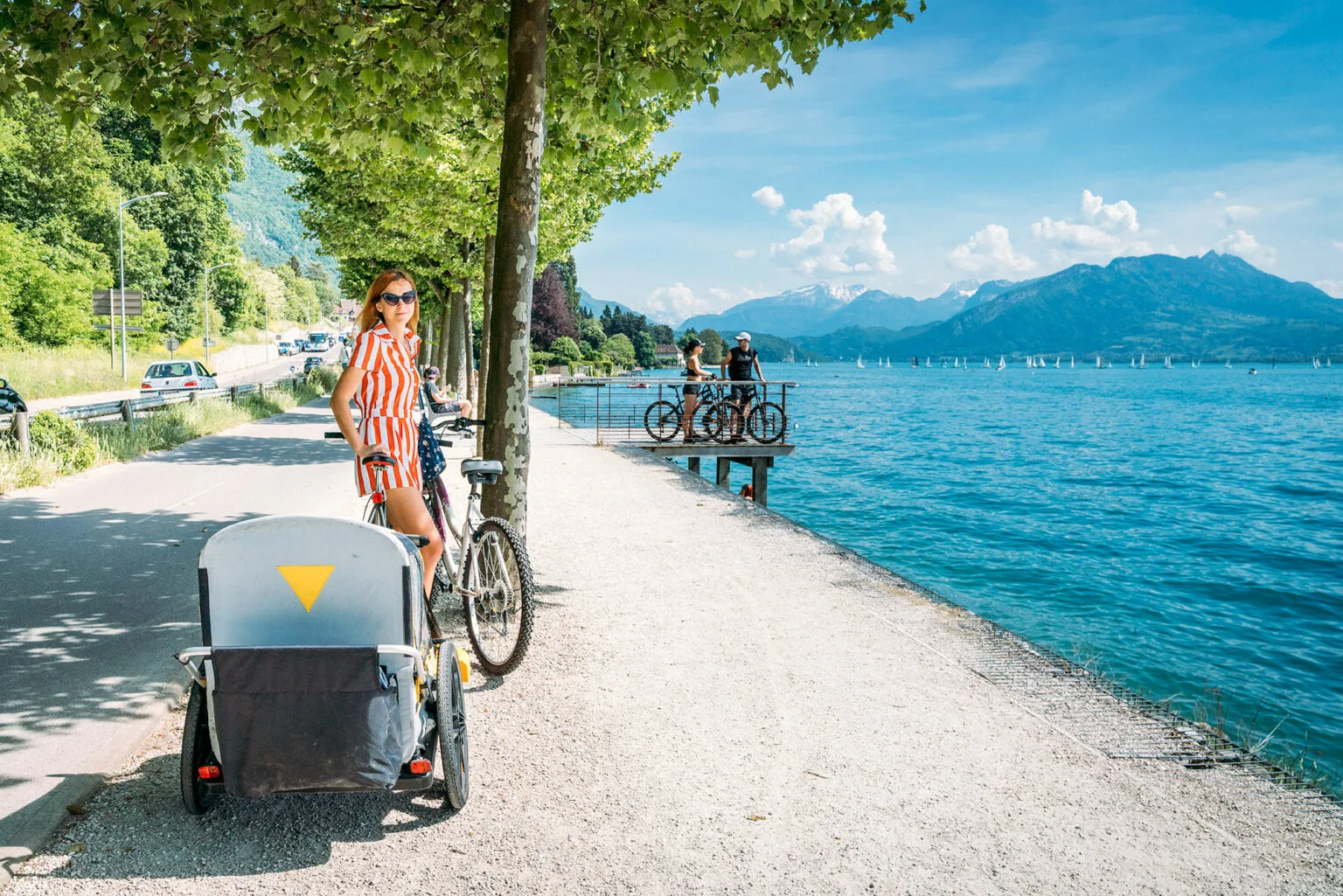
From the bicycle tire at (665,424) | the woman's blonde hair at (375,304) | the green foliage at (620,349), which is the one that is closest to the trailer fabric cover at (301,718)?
the woman's blonde hair at (375,304)

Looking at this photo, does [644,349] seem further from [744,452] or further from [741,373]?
[741,373]

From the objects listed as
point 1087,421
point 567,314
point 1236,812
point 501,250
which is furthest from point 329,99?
point 567,314

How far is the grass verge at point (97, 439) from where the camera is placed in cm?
1416

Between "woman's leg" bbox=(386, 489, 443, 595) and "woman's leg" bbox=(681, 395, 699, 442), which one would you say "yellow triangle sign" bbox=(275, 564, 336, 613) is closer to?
"woman's leg" bbox=(386, 489, 443, 595)

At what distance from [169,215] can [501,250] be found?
80108mm

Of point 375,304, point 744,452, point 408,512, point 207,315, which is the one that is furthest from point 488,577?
point 207,315

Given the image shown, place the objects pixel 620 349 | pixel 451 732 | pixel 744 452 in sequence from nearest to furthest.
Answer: pixel 451 732 < pixel 744 452 < pixel 620 349

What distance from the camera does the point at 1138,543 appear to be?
23859 millimetres

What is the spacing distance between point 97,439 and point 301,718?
1640 centimetres

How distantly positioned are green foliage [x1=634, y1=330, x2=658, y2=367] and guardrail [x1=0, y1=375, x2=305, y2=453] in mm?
151279

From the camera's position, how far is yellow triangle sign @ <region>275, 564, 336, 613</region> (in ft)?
11.2

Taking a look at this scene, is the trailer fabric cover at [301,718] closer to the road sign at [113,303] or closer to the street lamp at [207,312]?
the road sign at [113,303]

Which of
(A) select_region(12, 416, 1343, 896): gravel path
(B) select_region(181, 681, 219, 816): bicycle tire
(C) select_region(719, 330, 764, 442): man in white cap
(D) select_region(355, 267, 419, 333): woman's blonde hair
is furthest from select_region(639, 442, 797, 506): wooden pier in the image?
(B) select_region(181, 681, 219, 816): bicycle tire

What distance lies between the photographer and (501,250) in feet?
23.1
